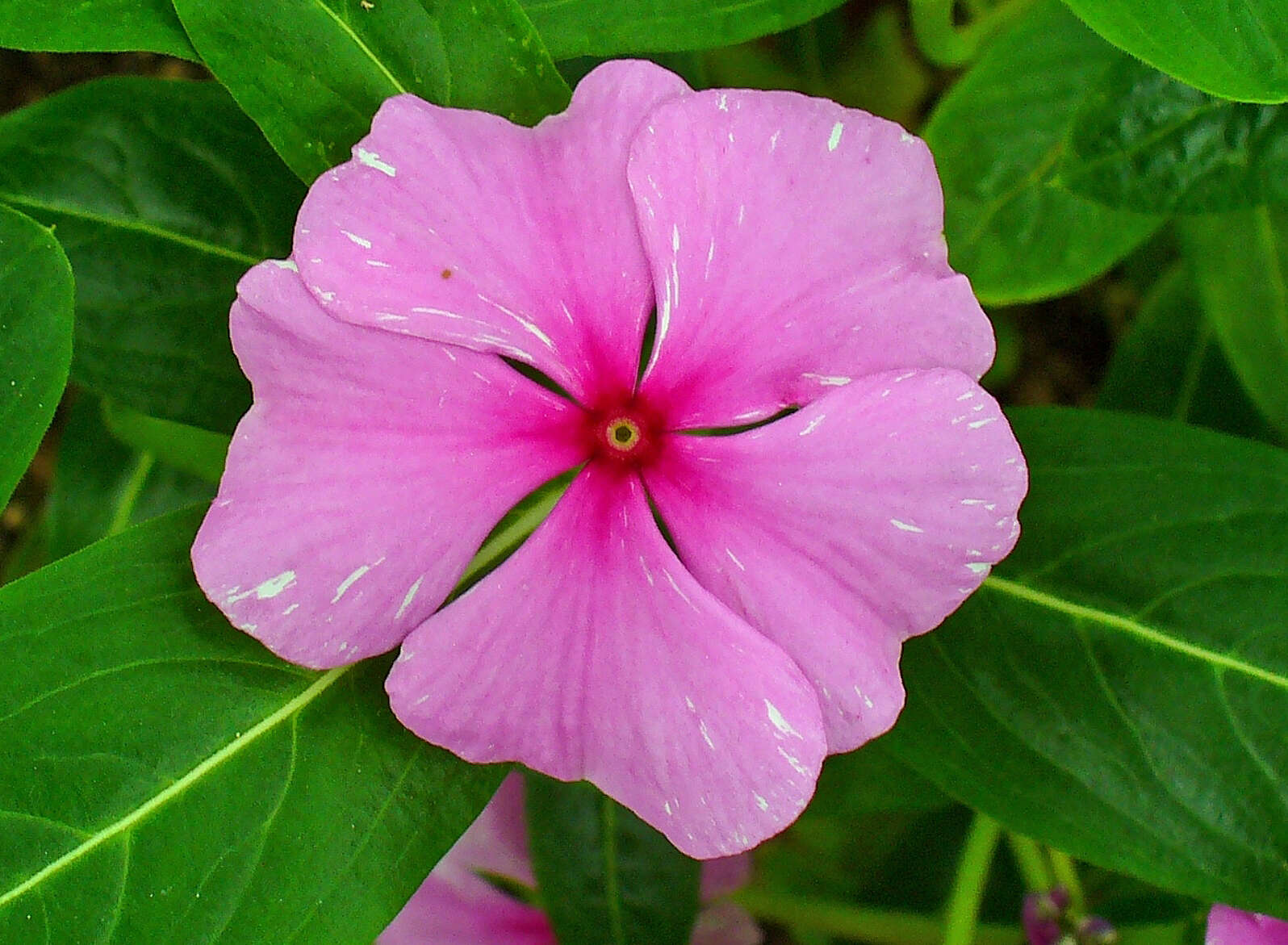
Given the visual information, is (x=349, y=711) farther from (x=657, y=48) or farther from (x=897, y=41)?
(x=897, y=41)

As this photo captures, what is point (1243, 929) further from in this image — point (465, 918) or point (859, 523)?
point (465, 918)

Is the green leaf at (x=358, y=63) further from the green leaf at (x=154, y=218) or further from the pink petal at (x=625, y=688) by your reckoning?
the pink petal at (x=625, y=688)

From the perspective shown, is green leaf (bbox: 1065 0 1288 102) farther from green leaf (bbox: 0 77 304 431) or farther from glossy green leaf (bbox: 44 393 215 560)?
glossy green leaf (bbox: 44 393 215 560)

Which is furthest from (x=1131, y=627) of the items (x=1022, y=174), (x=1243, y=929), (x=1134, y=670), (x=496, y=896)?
(x=496, y=896)

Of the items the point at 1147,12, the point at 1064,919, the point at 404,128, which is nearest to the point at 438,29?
the point at 404,128

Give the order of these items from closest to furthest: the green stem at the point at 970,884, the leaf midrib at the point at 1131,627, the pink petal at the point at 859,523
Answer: the pink petal at the point at 859,523 < the leaf midrib at the point at 1131,627 < the green stem at the point at 970,884

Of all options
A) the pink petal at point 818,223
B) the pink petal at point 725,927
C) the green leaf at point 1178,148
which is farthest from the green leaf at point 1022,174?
the pink petal at point 725,927

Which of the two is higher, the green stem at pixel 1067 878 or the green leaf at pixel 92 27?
the green leaf at pixel 92 27
